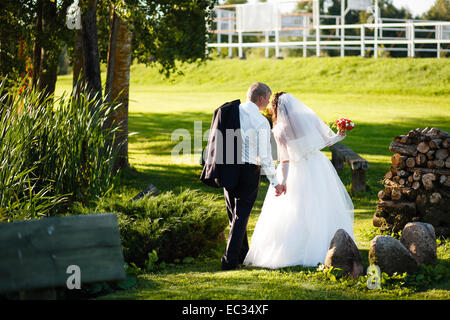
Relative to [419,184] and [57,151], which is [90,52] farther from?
[419,184]

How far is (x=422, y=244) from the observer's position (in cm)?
614

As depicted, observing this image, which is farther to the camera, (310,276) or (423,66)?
(423,66)

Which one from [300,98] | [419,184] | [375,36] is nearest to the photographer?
[419,184]

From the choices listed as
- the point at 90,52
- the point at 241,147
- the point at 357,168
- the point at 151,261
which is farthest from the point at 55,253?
the point at 357,168

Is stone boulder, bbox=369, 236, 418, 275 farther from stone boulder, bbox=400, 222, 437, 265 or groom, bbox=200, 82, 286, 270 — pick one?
groom, bbox=200, 82, 286, 270

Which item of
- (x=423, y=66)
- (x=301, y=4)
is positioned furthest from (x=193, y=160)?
(x=301, y=4)

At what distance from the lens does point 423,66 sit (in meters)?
23.1

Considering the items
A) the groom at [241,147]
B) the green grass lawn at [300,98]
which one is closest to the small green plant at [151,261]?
the green grass lawn at [300,98]

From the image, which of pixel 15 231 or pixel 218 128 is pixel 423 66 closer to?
pixel 218 128

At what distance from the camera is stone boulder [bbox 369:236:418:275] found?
5.69 m

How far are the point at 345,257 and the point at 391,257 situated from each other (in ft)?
1.39

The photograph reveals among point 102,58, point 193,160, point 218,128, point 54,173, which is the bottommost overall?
point 193,160

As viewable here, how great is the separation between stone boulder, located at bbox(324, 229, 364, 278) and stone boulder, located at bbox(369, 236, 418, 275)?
150 mm

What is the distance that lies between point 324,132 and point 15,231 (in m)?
4.23
